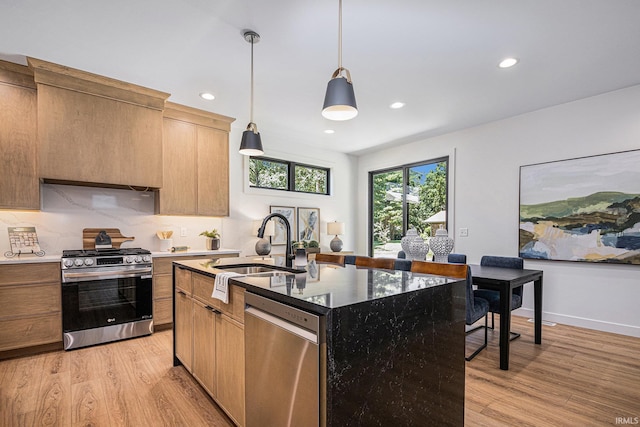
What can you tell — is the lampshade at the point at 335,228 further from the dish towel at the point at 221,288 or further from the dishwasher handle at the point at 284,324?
the dishwasher handle at the point at 284,324

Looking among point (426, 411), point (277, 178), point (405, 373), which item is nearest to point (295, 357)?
point (405, 373)

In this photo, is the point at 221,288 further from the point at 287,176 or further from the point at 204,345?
the point at 287,176

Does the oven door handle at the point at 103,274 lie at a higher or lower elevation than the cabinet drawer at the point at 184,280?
lower

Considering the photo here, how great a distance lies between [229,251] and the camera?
167 inches

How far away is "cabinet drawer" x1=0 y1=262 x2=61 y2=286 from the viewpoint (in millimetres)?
2787

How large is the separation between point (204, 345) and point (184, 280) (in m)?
0.57

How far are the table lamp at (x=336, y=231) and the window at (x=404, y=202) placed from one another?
90cm

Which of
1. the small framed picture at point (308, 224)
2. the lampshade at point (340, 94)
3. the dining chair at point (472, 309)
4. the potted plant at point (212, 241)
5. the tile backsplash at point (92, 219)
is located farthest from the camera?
the small framed picture at point (308, 224)

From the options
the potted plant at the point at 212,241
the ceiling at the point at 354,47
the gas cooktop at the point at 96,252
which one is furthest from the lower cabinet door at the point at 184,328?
the ceiling at the point at 354,47

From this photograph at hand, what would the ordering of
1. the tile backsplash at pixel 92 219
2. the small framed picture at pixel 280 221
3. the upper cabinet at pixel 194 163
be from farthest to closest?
1. the small framed picture at pixel 280 221
2. the upper cabinet at pixel 194 163
3. the tile backsplash at pixel 92 219

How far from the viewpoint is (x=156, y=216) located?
13.3ft

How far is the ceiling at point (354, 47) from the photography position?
7.14 ft

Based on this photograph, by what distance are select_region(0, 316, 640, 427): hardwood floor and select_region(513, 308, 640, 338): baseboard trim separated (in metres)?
0.24

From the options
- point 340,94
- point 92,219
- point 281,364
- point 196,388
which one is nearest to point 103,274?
point 92,219
